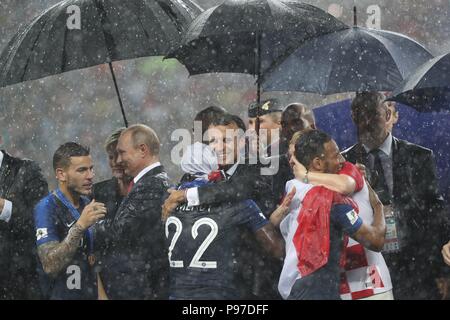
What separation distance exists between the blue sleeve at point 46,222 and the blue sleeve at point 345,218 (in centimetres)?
204

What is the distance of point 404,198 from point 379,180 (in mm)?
208

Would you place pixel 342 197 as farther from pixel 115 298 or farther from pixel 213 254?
pixel 115 298

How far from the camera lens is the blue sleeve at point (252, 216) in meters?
6.46

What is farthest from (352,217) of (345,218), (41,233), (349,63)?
(41,233)

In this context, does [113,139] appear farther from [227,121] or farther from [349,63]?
[349,63]

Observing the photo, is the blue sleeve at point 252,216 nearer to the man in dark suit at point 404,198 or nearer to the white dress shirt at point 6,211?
the man in dark suit at point 404,198

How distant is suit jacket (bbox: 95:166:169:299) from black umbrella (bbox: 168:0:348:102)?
3.41 ft

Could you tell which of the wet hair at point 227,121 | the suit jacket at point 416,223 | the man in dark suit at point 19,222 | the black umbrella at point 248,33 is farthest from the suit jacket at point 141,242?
the suit jacket at point 416,223

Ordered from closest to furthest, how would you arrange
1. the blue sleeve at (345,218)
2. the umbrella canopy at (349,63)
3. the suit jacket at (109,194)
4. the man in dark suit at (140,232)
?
the blue sleeve at (345,218) < the man in dark suit at (140,232) < the umbrella canopy at (349,63) < the suit jacket at (109,194)

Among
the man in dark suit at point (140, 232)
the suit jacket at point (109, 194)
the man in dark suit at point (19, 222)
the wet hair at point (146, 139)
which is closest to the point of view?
the man in dark suit at point (140, 232)

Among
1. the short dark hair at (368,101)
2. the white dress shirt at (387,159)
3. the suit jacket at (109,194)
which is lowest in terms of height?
the suit jacket at (109,194)

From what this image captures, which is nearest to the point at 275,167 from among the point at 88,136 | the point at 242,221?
the point at 242,221

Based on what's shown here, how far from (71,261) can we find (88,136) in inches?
159

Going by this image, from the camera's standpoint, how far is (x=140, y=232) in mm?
6797
